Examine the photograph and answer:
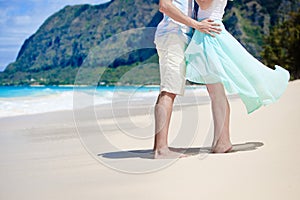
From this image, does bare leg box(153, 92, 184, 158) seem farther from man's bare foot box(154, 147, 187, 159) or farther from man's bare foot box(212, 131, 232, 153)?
man's bare foot box(212, 131, 232, 153)

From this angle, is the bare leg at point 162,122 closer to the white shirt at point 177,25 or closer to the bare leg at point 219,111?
the bare leg at point 219,111

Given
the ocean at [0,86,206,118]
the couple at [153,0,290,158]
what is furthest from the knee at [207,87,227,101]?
the ocean at [0,86,206,118]

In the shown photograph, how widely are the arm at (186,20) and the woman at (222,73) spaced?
4 cm

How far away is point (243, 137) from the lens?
412cm

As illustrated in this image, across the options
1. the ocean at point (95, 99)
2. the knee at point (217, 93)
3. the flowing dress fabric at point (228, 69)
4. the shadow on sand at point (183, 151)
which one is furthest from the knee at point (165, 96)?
the ocean at point (95, 99)

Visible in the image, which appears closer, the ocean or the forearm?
the forearm

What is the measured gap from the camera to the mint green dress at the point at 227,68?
342cm

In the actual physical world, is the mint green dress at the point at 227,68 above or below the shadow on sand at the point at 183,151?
above

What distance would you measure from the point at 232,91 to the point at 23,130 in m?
3.72

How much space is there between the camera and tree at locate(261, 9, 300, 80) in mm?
22625

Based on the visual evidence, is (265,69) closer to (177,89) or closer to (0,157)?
(177,89)

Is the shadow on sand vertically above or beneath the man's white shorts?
beneath

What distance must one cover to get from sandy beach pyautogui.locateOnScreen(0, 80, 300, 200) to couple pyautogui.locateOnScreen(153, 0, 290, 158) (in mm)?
257

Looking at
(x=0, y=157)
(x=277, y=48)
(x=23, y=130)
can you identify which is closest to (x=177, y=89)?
(x=0, y=157)
